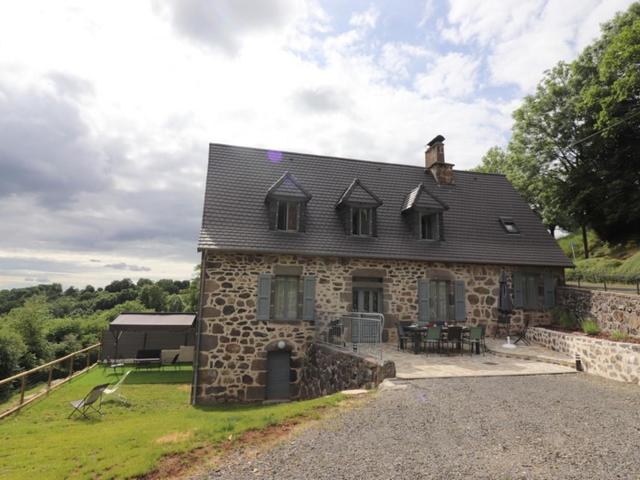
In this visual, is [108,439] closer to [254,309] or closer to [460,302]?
[254,309]

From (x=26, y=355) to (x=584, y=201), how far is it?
123ft

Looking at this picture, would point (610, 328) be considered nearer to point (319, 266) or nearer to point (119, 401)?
point (319, 266)

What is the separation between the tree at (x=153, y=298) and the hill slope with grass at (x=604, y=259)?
57111mm

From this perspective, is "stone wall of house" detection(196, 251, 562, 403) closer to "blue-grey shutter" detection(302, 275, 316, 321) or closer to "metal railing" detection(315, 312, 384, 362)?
"blue-grey shutter" detection(302, 275, 316, 321)

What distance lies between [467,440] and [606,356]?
20.0ft

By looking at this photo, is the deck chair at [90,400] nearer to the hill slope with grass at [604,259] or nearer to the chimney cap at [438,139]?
the chimney cap at [438,139]

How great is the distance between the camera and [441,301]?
532 inches

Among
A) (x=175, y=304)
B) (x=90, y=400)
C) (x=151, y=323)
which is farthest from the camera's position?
(x=175, y=304)

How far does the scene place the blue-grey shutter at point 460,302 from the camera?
1327 centimetres

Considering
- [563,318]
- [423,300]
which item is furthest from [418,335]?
[563,318]

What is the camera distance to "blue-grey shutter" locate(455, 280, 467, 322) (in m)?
13.3

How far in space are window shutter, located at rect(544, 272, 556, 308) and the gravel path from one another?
295 inches

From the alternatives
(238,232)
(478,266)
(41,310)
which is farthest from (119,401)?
(41,310)

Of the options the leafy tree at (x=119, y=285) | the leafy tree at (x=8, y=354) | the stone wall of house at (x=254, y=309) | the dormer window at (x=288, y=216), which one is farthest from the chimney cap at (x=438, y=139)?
the leafy tree at (x=119, y=285)
